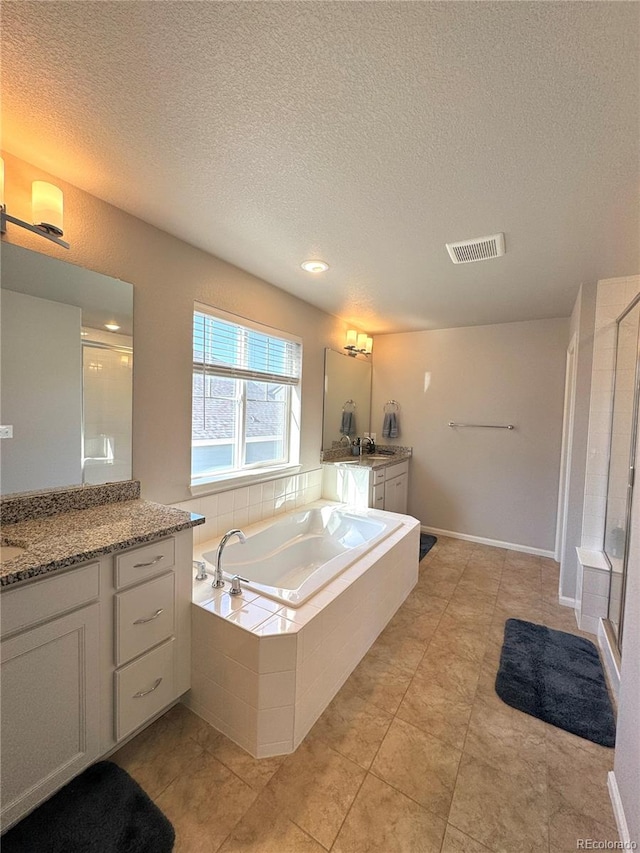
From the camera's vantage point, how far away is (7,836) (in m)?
1.08

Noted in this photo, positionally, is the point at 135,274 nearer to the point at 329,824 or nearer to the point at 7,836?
the point at 7,836

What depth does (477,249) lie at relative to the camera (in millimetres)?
2053

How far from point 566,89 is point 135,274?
6.40 ft

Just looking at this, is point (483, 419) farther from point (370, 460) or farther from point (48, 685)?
point (48, 685)

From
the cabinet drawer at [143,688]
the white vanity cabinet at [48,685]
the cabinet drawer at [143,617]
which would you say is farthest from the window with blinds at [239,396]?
the white vanity cabinet at [48,685]

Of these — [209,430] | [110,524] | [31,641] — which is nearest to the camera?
[31,641]

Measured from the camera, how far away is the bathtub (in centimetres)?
221

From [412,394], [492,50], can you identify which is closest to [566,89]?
[492,50]

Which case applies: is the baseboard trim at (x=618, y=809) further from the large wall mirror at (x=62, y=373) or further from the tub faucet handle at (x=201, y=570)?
the large wall mirror at (x=62, y=373)

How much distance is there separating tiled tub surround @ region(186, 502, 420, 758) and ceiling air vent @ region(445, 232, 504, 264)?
6.51 ft

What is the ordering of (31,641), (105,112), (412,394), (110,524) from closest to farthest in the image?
(31,641), (105,112), (110,524), (412,394)

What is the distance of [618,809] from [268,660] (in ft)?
4.40

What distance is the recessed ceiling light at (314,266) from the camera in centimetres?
236

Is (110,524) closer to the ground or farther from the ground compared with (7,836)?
farther from the ground
